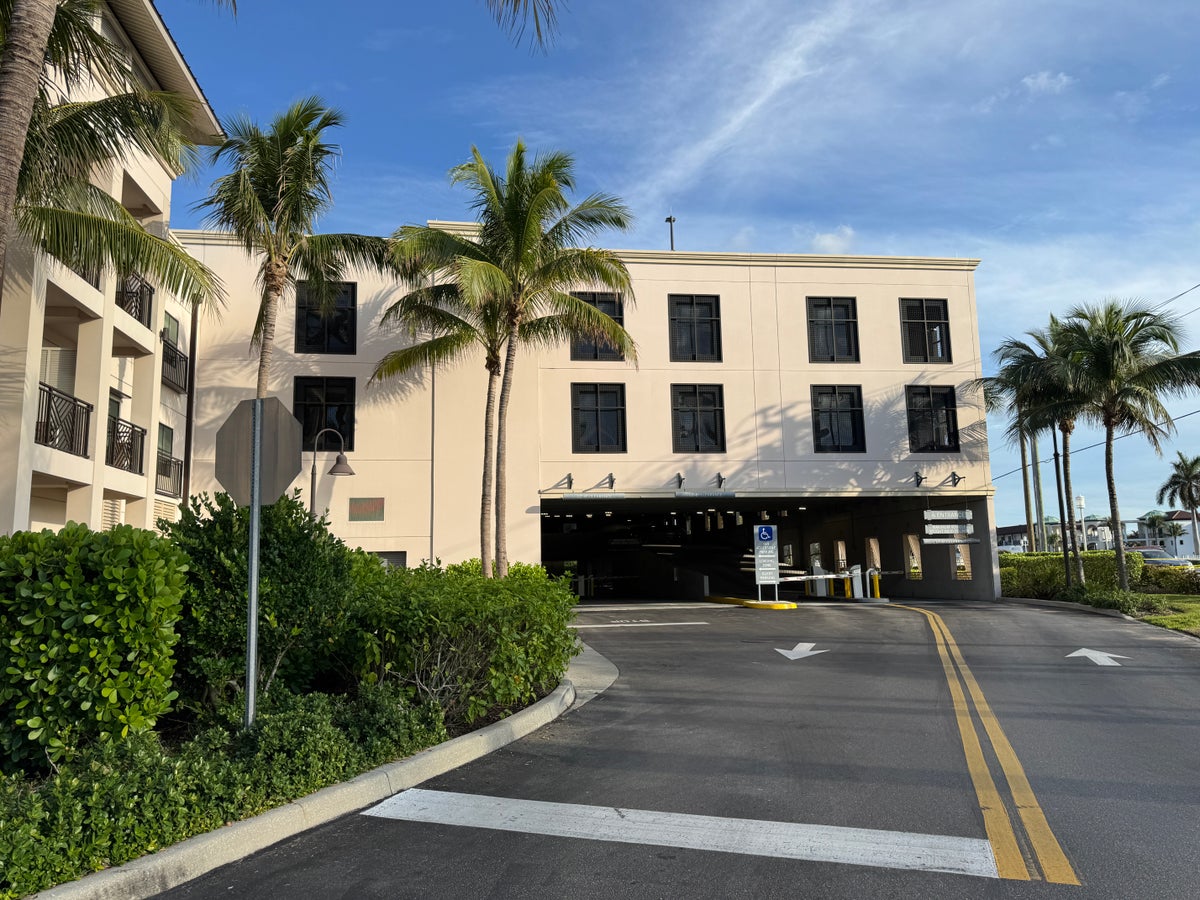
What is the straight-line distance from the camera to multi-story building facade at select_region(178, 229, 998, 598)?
2506 cm

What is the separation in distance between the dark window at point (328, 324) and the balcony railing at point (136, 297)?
198 inches

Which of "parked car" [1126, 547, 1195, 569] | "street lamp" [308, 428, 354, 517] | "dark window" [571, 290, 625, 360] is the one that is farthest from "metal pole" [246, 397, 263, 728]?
"parked car" [1126, 547, 1195, 569]

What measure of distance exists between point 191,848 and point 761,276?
25732mm

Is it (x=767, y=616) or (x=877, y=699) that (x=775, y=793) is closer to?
(x=877, y=699)

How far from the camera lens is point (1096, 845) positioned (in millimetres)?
5227

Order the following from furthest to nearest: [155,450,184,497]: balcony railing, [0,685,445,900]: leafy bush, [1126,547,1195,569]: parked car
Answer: [1126,547,1195,569]: parked car
[155,450,184,497]: balcony railing
[0,685,445,900]: leafy bush

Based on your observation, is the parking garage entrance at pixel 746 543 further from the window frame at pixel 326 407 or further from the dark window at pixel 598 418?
the window frame at pixel 326 407

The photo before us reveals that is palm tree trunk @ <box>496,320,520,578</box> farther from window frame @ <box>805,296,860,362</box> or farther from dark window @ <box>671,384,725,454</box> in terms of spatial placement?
window frame @ <box>805,296,860,362</box>

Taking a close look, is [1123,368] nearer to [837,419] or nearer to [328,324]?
[837,419]

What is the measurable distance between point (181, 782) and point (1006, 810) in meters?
5.14

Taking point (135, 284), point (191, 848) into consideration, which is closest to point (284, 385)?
point (135, 284)

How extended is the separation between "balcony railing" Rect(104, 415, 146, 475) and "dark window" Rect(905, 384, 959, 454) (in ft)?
71.3

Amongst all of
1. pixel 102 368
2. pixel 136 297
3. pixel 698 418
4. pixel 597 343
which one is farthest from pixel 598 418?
pixel 102 368

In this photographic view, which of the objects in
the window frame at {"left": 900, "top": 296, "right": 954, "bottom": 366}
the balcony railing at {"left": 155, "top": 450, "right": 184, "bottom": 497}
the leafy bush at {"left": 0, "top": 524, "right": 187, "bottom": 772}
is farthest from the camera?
the window frame at {"left": 900, "top": 296, "right": 954, "bottom": 366}
